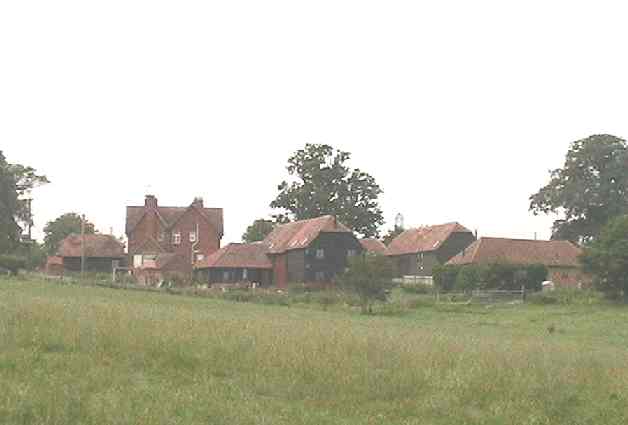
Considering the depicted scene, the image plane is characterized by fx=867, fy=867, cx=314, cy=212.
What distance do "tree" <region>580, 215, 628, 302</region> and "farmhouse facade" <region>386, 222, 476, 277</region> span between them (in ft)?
90.3

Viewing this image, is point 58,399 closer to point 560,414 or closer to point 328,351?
point 328,351

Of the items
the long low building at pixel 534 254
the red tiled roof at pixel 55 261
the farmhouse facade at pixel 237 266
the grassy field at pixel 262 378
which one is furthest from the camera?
the red tiled roof at pixel 55 261

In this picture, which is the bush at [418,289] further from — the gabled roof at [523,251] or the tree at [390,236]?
the tree at [390,236]

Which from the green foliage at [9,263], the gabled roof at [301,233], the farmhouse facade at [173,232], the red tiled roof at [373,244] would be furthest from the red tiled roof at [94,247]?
the green foliage at [9,263]

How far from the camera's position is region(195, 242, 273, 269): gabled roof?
8146 centimetres

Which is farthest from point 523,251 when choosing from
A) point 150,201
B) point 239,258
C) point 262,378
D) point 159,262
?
point 262,378

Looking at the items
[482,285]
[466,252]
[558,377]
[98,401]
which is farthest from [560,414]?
[466,252]

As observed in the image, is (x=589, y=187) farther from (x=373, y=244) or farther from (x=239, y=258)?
(x=239, y=258)

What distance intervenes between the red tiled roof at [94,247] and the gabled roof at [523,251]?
134 ft

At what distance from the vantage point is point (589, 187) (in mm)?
87500

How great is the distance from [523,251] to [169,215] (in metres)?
37.6

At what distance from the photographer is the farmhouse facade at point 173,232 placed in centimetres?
9050

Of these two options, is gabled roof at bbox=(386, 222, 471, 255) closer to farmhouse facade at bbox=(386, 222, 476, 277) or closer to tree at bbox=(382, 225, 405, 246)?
farmhouse facade at bbox=(386, 222, 476, 277)

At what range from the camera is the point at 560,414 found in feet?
47.5
